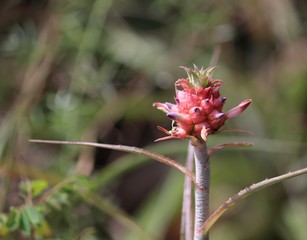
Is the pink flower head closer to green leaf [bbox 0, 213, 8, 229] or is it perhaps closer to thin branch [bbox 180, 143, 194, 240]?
thin branch [bbox 180, 143, 194, 240]

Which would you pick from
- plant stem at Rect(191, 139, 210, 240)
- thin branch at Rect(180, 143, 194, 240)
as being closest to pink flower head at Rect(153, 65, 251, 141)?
plant stem at Rect(191, 139, 210, 240)

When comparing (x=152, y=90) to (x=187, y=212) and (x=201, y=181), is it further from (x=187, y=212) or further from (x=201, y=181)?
(x=201, y=181)

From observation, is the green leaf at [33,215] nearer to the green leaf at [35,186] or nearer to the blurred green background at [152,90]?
the green leaf at [35,186]

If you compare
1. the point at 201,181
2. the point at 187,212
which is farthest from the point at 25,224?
the point at 201,181

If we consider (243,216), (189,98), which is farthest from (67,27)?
(189,98)

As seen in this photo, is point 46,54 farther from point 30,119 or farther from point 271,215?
point 271,215
